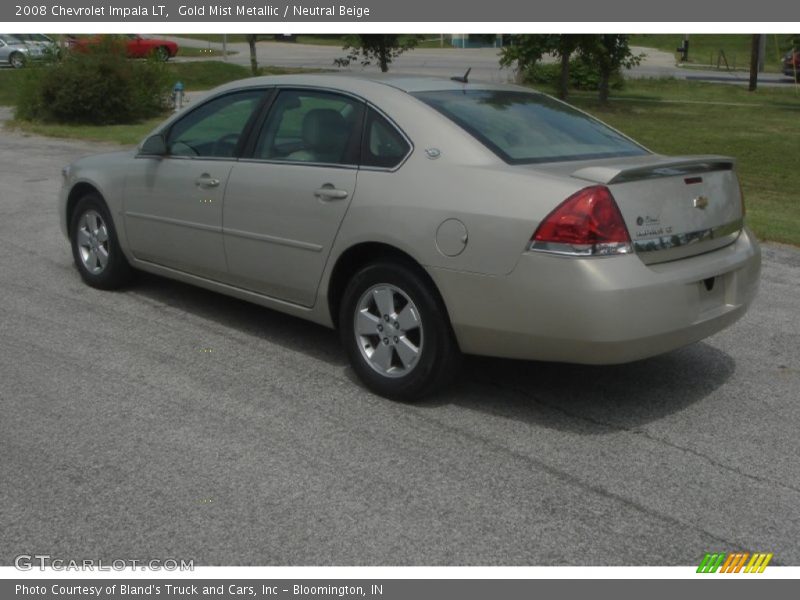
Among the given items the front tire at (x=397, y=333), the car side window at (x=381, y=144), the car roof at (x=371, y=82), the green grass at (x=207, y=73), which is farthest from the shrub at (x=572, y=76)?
the front tire at (x=397, y=333)

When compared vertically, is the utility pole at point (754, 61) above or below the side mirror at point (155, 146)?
above

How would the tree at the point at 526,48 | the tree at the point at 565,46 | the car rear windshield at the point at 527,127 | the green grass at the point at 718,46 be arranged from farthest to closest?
the green grass at the point at 718,46
the tree at the point at 526,48
the tree at the point at 565,46
the car rear windshield at the point at 527,127

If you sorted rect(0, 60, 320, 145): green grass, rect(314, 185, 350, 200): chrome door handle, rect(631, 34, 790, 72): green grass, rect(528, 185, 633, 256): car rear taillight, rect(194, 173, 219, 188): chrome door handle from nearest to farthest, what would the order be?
rect(528, 185, 633, 256): car rear taillight < rect(314, 185, 350, 200): chrome door handle < rect(194, 173, 219, 188): chrome door handle < rect(0, 60, 320, 145): green grass < rect(631, 34, 790, 72): green grass

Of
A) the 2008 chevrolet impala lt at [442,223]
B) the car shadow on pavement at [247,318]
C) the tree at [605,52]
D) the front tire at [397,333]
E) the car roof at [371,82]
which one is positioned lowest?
the car shadow on pavement at [247,318]

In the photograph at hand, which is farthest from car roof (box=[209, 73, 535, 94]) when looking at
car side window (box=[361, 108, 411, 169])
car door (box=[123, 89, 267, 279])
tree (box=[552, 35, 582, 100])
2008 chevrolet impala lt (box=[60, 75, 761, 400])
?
tree (box=[552, 35, 582, 100])

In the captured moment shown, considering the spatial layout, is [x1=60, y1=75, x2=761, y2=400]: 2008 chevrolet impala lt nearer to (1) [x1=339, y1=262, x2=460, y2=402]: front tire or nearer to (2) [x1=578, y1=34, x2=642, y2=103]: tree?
(1) [x1=339, y1=262, x2=460, y2=402]: front tire

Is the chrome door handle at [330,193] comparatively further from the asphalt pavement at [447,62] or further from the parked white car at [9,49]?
the parked white car at [9,49]

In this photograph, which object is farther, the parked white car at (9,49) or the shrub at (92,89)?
the parked white car at (9,49)

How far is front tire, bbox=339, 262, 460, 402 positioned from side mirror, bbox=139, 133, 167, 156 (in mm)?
1978

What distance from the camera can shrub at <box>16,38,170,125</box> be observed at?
72.0 feet

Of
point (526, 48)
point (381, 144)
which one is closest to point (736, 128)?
point (526, 48)

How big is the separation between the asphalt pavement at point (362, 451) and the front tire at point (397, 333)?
0.15 meters

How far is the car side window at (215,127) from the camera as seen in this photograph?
6383 millimetres

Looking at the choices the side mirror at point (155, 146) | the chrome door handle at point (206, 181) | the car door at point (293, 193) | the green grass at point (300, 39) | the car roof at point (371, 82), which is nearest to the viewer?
the car door at point (293, 193)
